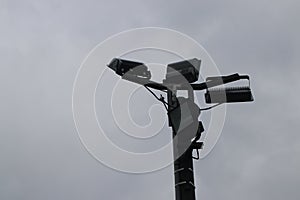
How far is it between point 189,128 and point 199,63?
1368mm

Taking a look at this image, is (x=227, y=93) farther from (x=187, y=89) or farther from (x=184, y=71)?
(x=184, y=71)

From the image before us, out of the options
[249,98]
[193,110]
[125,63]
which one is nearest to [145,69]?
[125,63]

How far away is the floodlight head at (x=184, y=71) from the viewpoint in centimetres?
1255

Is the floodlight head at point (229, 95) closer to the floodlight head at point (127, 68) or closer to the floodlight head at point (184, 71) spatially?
the floodlight head at point (184, 71)

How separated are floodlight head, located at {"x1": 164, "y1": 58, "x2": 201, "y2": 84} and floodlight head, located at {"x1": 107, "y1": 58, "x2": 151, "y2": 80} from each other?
477 mm

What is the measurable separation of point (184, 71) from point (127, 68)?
46.2 inches

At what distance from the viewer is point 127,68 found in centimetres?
1273

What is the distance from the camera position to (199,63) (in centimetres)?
1262

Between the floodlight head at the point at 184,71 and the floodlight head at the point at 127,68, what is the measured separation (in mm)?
477

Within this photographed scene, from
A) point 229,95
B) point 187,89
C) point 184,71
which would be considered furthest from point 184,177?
point 184,71

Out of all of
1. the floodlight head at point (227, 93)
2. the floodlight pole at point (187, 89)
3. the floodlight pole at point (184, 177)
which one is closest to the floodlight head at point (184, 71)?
the floodlight pole at point (187, 89)

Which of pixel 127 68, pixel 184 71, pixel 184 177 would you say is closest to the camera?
pixel 184 177

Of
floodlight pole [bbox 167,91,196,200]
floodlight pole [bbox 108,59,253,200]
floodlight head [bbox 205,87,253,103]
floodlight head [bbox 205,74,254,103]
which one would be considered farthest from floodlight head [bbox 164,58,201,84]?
floodlight pole [bbox 167,91,196,200]

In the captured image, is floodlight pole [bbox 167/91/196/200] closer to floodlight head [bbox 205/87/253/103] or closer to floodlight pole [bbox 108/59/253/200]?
floodlight pole [bbox 108/59/253/200]
